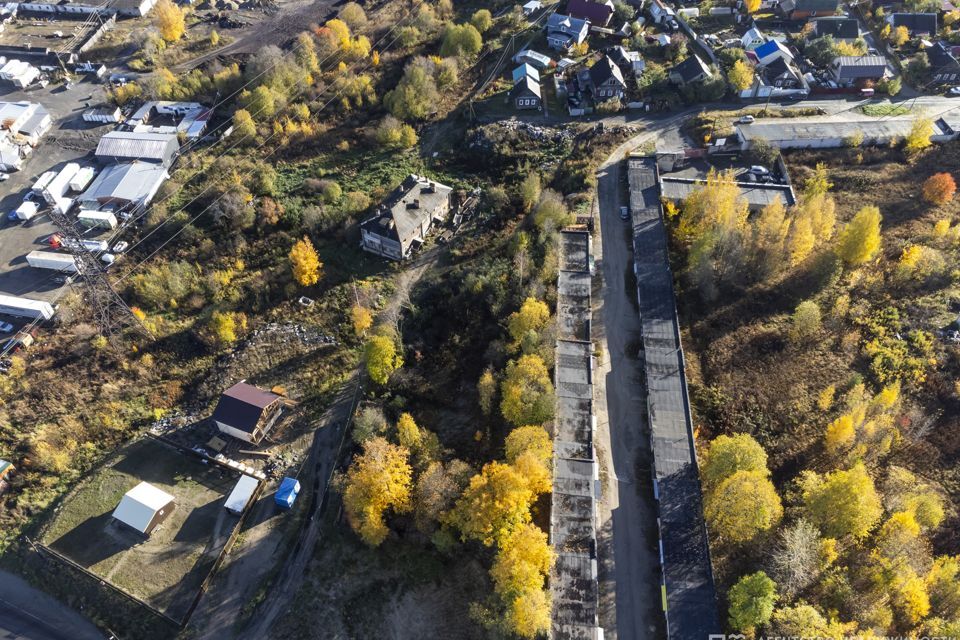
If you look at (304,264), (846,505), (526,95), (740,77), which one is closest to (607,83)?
(526,95)

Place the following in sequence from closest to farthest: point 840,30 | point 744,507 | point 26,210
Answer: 1. point 744,507
2. point 26,210
3. point 840,30

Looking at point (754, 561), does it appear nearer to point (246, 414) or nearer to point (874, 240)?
point (874, 240)

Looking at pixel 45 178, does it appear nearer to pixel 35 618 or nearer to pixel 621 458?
pixel 35 618

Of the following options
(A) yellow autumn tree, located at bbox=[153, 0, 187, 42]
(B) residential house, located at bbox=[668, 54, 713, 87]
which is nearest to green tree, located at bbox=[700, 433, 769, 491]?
(B) residential house, located at bbox=[668, 54, 713, 87]

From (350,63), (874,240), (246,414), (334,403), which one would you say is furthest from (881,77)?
(246,414)

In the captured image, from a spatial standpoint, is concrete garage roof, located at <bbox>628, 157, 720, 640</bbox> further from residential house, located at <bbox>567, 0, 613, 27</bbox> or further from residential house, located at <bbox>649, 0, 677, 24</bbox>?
residential house, located at <bbox>649, 0, 677, 24</bbox>

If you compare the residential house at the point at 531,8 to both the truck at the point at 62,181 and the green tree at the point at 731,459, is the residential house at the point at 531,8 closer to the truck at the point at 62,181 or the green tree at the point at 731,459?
the truck at the point at 62,181
